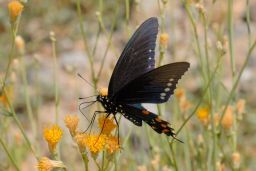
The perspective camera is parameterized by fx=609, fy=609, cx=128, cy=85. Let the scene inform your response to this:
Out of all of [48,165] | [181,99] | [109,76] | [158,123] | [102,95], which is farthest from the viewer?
[109,76]

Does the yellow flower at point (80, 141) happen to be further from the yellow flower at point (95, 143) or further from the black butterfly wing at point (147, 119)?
the black butterfly wing at point (147, 119)

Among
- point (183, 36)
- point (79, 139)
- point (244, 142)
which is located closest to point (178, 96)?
point (79, 139)

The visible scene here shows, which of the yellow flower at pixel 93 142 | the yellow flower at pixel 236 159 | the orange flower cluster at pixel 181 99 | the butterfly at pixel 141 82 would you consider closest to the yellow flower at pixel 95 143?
the yellow flower at pixel 93 142

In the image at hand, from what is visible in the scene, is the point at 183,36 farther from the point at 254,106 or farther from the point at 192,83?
the point at 254,106

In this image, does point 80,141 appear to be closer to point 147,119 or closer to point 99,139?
point 99,139

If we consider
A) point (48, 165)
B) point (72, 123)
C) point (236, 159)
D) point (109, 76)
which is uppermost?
point (109, 76)

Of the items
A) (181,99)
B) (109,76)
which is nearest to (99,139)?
(181,99)

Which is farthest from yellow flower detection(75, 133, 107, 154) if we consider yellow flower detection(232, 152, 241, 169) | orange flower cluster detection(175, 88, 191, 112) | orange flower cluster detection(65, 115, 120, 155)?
→ orange flower cluster detection(175, 88, 191, 112)
